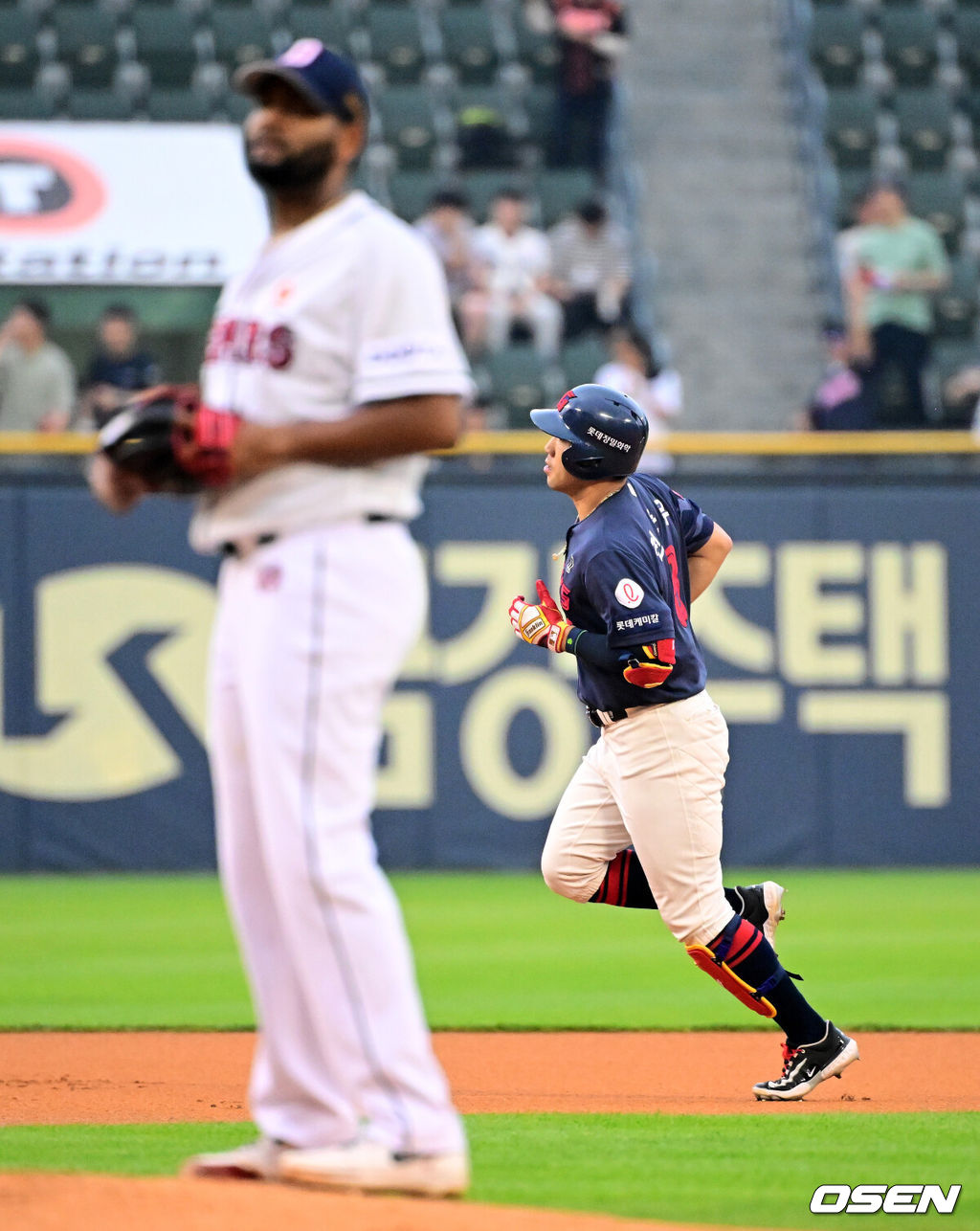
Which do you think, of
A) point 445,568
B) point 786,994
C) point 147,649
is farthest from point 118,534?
point 786,994

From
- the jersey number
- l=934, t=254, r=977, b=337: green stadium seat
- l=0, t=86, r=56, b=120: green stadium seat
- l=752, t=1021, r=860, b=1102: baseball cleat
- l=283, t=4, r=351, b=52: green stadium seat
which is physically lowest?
l=752, t=1021, r=860, b=1102: baseball cleat

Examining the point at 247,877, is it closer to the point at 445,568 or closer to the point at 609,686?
the point at 609,686

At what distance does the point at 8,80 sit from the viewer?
16250 mm

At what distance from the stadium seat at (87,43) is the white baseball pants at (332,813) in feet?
45.5

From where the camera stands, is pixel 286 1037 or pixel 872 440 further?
pixel 872 440

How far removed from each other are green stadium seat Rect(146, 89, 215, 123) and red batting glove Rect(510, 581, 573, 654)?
35.2ft

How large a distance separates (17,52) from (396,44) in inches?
125

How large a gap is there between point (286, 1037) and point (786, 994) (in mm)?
2310

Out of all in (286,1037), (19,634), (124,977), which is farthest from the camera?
(19,634)

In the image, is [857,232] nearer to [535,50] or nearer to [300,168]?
[535,50]

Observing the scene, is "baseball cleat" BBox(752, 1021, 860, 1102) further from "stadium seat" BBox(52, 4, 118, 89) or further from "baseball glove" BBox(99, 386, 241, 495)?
"stadium seat" BBox(52, 4, 118, 89)

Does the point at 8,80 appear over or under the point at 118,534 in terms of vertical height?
over

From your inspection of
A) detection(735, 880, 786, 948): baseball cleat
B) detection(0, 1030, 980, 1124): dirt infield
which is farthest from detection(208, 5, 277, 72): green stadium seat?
detection(735, 880, 786, 948): baseball cleat

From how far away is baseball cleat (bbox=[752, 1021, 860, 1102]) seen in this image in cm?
562
